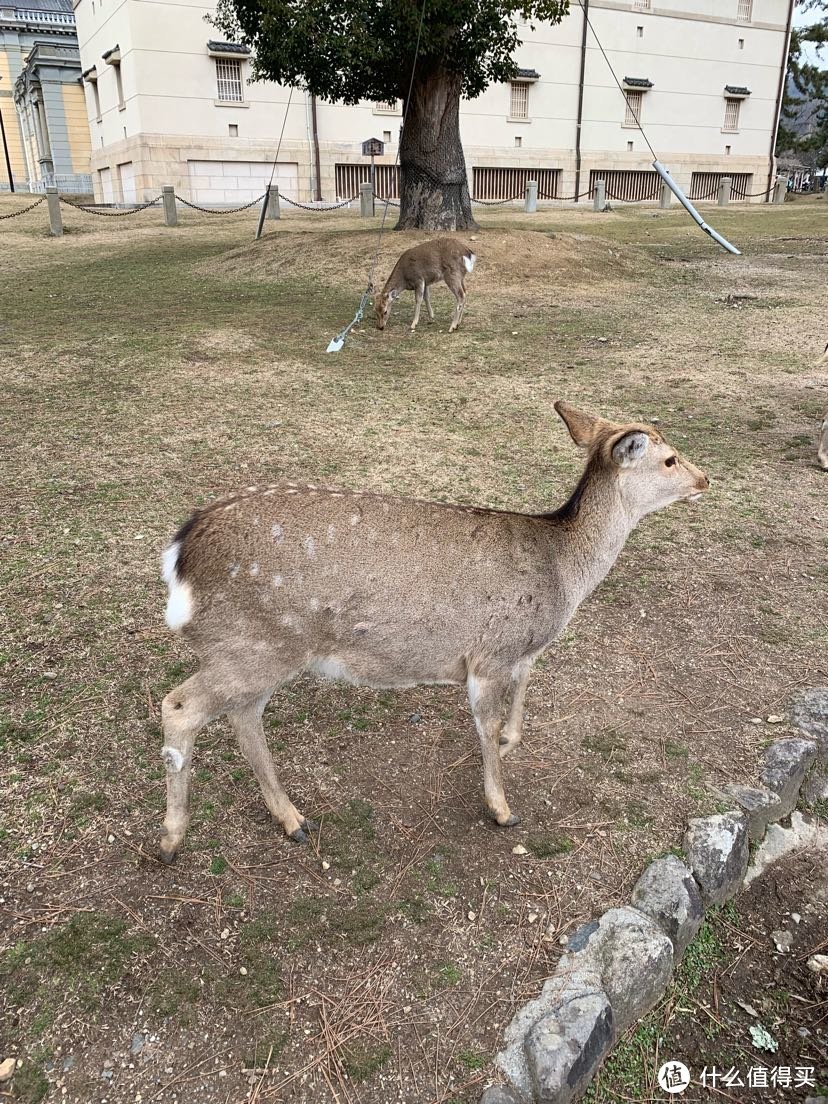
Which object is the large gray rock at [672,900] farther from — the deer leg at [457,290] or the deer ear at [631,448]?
the deer leg at [457,290]

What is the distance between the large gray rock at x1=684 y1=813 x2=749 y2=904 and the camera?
8.55 ft

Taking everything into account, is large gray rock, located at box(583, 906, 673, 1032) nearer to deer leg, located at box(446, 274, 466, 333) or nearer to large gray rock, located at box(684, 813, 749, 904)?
large gray rock, located at box(684, 813, 749, 904)

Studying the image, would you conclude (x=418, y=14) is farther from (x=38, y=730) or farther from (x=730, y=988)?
(x=730, y=988)

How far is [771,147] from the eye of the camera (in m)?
40.5

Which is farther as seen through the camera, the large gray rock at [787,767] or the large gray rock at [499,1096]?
the large gray rock at [787,767]

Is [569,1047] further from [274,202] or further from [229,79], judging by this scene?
[229,79]

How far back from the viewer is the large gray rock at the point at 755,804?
2.84 meters

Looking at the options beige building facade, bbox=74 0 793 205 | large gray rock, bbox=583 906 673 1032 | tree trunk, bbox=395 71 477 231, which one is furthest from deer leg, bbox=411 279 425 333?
beige building facade, bbox=74 0 793 205

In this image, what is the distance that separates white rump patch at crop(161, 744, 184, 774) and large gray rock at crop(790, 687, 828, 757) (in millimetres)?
2379

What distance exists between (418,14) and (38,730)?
12.9 meters

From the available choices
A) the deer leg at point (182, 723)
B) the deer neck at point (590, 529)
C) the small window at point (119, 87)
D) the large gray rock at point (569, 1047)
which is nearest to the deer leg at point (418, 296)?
the deer neck at point (590, 529)

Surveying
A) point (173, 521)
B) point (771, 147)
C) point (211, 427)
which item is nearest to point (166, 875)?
point (173, 521)

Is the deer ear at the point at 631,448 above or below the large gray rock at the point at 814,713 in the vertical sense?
above

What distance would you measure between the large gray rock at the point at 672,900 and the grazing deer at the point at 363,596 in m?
0.50
